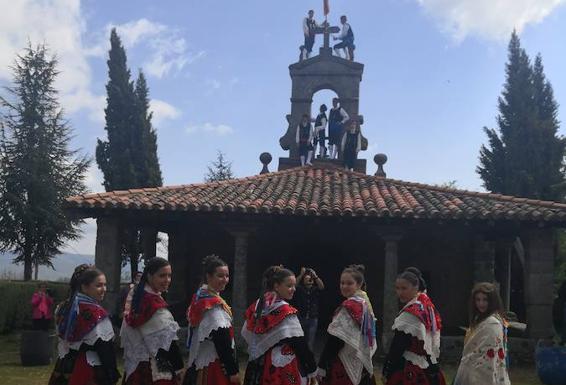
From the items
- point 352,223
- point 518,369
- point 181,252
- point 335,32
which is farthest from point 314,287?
point 335,32

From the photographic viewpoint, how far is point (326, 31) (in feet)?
61.1

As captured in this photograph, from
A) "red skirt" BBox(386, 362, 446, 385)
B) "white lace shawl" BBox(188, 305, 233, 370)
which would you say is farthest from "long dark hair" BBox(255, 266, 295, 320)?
"red skirt" BBox(386, 362, 446, 385)

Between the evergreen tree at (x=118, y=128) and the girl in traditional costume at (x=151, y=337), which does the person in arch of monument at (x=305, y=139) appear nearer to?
the evergreen tree at (x=118, y=128)

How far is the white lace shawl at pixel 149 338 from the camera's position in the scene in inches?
184

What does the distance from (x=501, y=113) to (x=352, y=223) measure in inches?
821

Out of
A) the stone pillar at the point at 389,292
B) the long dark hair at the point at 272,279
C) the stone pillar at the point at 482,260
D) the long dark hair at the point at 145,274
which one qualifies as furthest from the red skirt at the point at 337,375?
the stone pillar at the point at 482,260

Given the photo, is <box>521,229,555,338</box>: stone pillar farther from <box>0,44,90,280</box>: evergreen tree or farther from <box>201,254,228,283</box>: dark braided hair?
<box>0,44,90,280</box>: evergreen tree

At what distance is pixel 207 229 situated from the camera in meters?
15.1

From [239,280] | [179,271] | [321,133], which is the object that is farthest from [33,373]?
[321,133]

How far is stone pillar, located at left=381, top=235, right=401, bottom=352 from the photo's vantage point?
11977 millimetres

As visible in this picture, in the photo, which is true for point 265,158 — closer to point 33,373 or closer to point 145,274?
point 33,373

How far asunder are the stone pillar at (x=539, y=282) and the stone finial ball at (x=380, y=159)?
620cm

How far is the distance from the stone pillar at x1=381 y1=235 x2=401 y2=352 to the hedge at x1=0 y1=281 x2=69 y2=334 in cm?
983

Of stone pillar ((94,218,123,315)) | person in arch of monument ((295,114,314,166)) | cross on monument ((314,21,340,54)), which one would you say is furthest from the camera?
cross on monument ((314,21,340,54))
